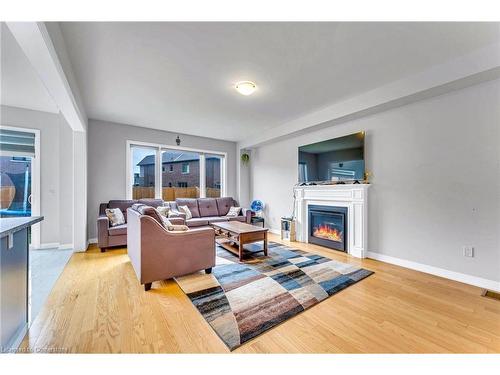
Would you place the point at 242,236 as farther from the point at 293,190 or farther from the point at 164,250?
the point at 293,190

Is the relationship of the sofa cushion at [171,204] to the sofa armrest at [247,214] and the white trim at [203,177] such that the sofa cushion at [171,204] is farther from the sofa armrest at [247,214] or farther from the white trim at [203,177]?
the sofa armrest at [247,214]

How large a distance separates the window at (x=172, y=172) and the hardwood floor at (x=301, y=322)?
2.83 metres

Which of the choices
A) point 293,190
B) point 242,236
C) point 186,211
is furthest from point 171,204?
point 293,190

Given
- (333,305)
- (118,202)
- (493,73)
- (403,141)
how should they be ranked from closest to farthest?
(333,305) → (493,73) → (403,141) → (118,202)

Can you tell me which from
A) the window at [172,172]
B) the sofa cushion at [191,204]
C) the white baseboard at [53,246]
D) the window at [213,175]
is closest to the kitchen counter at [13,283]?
the white baseboard at [53,246]

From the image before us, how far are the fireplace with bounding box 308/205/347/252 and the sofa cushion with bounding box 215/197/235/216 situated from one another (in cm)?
231

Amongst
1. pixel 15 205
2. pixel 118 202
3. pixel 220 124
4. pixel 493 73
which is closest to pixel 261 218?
pixel 220 124

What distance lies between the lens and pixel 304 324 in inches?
69.7

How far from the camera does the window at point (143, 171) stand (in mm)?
5000

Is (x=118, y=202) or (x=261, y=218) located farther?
(x=261, y=218)

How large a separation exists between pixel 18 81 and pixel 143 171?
2.52 metres

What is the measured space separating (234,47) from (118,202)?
3.83 meters
